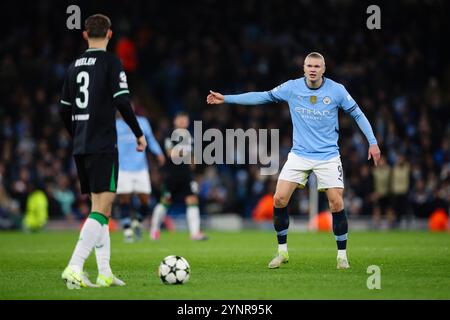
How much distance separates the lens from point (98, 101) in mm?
8852

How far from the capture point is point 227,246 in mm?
15945

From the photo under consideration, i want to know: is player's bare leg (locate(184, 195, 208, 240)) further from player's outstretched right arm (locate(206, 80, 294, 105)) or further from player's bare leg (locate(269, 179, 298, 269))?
player's outstretched right arm (locate(206, 80, 294, 105))

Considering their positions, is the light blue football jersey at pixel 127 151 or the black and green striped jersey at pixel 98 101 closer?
the black and green striped jersey at pixel 98 101

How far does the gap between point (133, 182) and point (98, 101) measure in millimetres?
8693

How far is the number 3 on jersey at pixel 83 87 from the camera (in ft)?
29.1

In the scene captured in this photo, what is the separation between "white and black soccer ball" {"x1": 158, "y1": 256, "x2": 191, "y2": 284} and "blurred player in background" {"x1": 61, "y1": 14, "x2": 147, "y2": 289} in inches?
17.2

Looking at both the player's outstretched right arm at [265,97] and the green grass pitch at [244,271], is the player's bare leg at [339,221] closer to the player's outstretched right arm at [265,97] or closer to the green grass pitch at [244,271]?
the green grass pitch at [244,271]

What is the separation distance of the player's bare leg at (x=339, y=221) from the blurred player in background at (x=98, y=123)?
3027mm

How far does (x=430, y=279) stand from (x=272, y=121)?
17015mm

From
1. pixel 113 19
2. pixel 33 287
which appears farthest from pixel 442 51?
pixel 33 287

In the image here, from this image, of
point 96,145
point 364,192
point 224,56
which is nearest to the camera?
point 96,145

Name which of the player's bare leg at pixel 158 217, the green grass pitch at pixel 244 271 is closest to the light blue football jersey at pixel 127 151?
the player's bare leg at pixel 158 217

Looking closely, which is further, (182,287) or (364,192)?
(364,192)
